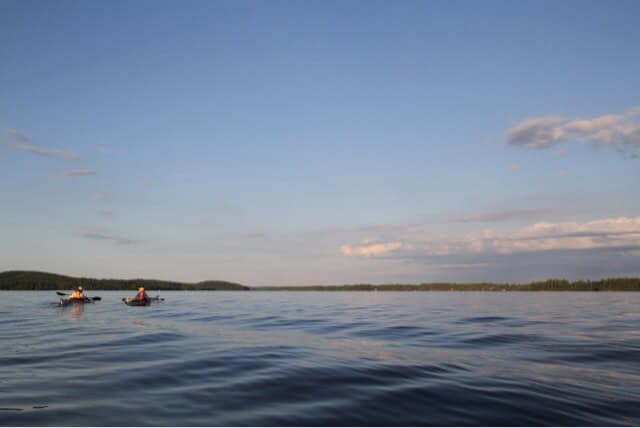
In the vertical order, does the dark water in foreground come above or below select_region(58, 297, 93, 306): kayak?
above

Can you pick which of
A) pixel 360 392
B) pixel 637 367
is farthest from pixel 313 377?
pixel 637 367

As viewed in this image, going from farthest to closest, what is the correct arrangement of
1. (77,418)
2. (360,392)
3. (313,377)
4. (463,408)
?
(313,377)
(360,392)
(463,408)
(77,418)

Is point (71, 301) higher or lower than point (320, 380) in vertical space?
lower

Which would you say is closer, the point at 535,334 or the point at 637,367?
the point at 637,367

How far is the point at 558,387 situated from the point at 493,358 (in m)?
3.76

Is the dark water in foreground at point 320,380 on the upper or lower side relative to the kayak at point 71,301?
upper

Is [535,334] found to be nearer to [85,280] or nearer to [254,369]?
[254,369]

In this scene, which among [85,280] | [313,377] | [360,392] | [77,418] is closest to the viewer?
[77,418]

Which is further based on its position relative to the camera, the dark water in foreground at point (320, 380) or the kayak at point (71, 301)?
the kayak at point (71, 301)

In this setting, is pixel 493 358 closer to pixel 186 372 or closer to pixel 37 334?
pixel 186 372

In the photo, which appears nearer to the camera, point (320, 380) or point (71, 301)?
point (320, 380)

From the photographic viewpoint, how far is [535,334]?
18906mm

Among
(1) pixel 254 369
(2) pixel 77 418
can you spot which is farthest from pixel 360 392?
(2) pixel 77 418

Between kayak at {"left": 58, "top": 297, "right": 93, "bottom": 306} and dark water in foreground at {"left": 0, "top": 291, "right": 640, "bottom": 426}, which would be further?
kayak at {"left": 58, "top": 297, "right": 93, "bottom": 306}
